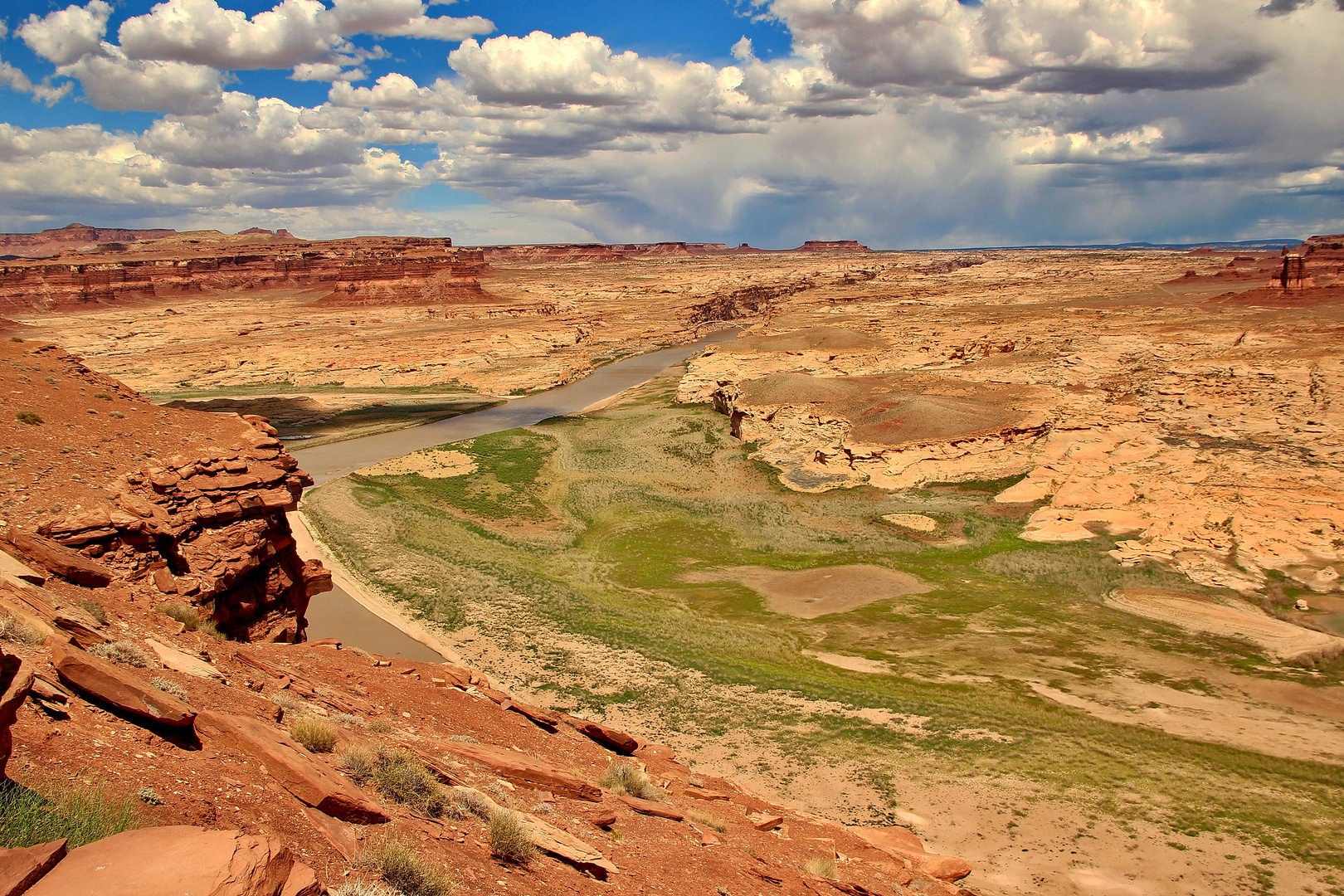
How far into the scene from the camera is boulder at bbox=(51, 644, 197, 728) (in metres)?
7.69

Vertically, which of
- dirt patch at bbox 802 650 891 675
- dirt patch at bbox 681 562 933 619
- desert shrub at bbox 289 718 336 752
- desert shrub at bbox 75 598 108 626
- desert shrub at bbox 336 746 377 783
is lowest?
dirt patch at bbox 802 650 891 675

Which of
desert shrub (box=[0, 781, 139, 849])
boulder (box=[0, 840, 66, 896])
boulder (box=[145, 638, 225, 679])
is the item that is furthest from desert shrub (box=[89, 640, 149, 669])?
boulder (box=[0, 840, 66, 896])

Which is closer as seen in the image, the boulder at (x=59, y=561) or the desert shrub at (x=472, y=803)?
the desert shrub at (x=472, y=803)

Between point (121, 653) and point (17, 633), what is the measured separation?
1.22 m

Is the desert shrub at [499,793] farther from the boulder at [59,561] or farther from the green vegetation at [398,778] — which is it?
the boulder at [59,561]

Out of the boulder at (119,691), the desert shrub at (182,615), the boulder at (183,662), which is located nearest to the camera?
the boulder at (119,691)

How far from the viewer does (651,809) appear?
37.4ft

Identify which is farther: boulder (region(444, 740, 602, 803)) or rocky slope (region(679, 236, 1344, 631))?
rocky slope (region(679, 236, 1344, 631))

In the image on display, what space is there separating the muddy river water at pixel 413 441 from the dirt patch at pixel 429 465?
295 centimetres

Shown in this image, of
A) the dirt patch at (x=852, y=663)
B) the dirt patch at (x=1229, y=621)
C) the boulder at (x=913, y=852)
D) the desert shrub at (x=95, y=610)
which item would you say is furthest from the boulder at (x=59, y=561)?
the dirt patch at (x=1229, y=621)

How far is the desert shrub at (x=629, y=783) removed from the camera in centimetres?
1223

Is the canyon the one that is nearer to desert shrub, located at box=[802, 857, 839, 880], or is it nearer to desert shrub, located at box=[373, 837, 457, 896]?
desert shrub, located at box=[802, 857, 839, 880]

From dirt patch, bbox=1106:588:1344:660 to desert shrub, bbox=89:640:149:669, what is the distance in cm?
2616

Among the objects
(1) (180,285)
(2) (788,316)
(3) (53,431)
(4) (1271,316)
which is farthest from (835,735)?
(1) (180,285)
